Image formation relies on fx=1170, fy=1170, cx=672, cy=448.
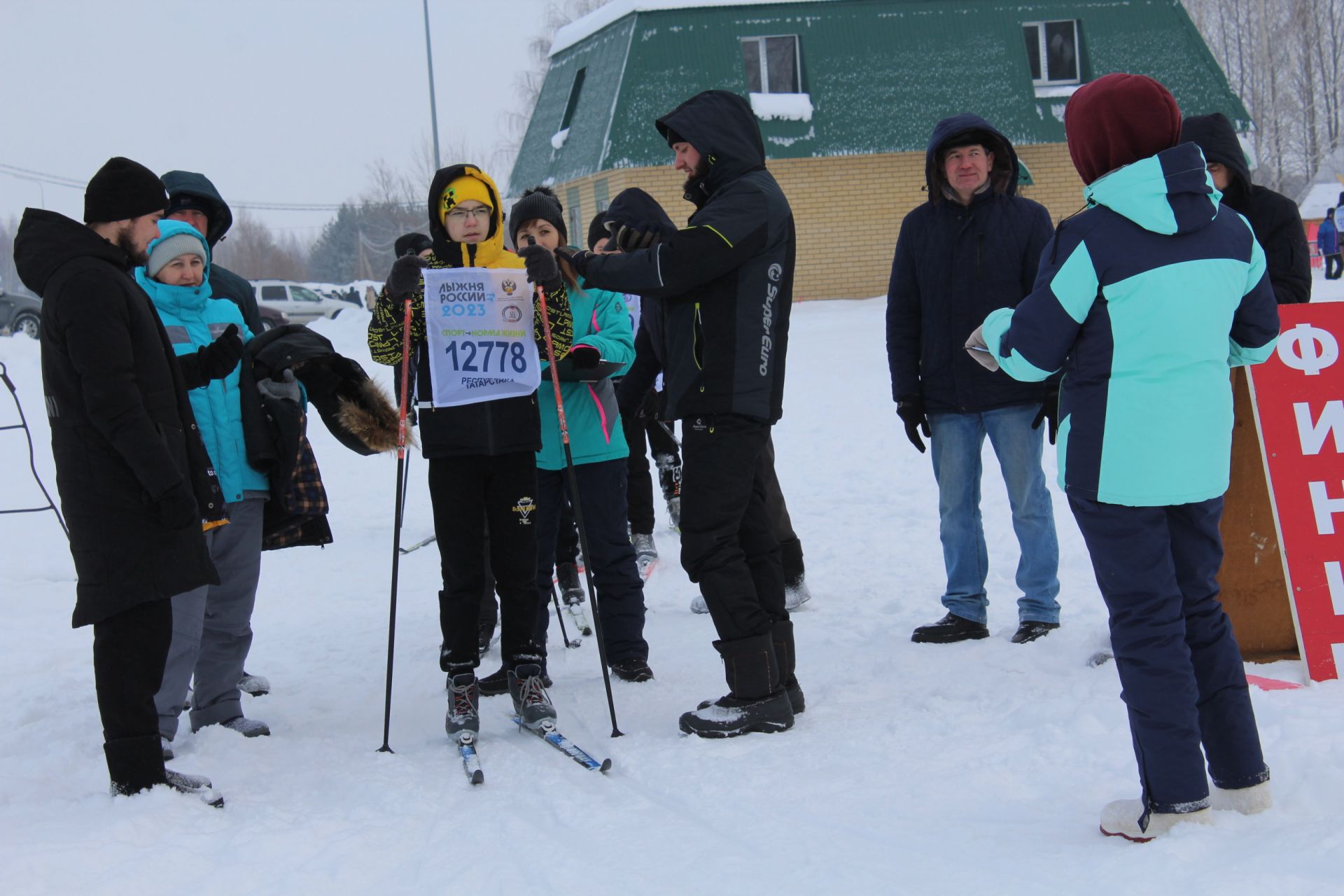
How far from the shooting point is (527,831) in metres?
3.52

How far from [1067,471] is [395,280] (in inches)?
98.9

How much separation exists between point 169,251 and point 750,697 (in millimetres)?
2762

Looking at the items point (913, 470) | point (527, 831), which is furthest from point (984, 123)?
point (913, 470)

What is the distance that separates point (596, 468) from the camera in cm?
541

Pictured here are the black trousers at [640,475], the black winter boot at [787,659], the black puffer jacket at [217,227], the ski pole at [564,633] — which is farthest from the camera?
the black trousers at [640,475]

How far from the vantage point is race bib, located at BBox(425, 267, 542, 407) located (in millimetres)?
Answer: 4480

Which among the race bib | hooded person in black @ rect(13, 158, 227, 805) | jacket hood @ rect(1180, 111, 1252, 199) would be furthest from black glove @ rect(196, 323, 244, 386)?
jacket hood @ rect(1180, 111, 1252, 199)

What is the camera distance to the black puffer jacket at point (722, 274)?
413 cm

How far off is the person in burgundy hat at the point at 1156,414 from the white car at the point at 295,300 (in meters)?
38.7

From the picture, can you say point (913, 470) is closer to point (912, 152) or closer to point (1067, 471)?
point (1067, 471)

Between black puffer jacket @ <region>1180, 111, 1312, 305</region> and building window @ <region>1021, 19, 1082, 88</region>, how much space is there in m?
19.7

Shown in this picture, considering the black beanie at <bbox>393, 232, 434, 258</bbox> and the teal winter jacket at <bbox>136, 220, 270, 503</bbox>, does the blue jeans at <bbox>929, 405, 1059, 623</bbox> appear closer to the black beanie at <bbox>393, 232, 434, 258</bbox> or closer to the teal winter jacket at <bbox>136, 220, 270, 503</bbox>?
the teal winter jacket at <bbox>136, 220, 270, 503</bbox>

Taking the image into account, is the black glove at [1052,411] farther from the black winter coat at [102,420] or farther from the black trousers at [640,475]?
the black trousers at [640,475]

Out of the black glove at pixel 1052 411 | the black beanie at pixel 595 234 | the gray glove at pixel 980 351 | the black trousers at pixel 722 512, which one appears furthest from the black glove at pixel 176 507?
the black beanie at pixel 595 234
